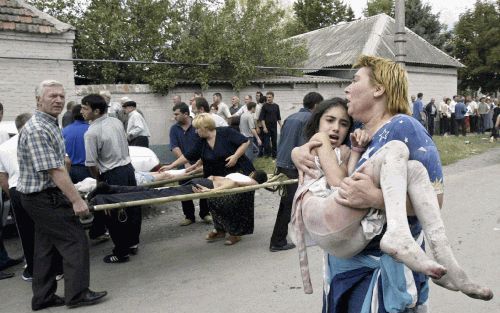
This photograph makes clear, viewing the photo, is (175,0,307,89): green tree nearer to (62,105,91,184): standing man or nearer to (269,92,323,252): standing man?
(62,105,91,184): standing man

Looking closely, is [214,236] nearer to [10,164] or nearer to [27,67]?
[10,164]

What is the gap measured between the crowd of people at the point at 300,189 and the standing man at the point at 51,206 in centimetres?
1

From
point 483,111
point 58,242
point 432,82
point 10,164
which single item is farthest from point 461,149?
point 58,242

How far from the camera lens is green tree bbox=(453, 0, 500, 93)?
1161 inches

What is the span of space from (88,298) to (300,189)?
311 centimetres

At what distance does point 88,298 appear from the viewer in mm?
4480

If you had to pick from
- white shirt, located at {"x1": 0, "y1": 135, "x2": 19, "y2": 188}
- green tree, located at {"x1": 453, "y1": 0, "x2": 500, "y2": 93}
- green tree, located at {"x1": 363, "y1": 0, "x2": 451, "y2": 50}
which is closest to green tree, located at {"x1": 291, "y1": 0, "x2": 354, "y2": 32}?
green tree, located at {"x1": 363, "y1": 0, "x2": 451, "y2": 50}

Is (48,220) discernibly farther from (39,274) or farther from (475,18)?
(475,18)

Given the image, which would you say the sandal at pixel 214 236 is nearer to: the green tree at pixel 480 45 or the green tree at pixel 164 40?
the green tree at pixel 164 40

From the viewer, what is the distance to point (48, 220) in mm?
4367

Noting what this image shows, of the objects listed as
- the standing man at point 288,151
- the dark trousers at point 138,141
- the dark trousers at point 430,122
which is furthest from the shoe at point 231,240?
the dark trousers at point 430,122

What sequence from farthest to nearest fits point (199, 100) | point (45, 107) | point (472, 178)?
point (472, 178)
point (199, 100)
point (45, 107)

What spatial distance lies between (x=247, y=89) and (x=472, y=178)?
8837 millimetres

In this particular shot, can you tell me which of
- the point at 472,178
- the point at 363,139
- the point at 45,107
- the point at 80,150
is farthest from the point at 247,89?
the point at 363,139
